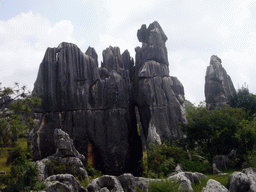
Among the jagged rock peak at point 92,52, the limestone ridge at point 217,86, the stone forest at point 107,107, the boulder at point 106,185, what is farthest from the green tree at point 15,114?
the limestone ridge at point 217,86

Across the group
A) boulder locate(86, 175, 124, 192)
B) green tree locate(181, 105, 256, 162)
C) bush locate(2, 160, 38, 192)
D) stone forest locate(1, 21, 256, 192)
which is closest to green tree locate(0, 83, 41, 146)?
bush locate(2, 160, 38, 192)

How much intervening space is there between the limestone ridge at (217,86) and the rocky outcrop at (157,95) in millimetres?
7422

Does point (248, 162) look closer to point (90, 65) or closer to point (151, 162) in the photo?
point (151, 162)

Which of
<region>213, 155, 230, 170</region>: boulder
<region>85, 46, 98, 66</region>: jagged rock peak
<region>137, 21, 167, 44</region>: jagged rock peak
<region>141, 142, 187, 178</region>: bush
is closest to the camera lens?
<region>213, 155, 230, 170</region>: boulder

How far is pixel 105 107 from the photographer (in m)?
19.2

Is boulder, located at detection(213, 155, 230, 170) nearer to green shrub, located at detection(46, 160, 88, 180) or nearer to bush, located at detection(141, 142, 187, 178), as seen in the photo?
bush, located at detection(141, 142, 187, 178)

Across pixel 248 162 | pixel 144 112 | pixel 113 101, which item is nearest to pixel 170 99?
pixel 144 112

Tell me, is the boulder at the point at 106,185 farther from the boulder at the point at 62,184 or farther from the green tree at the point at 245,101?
the green tree at the point at 245,101

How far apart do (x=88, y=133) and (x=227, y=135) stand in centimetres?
1030

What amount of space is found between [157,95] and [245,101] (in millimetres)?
13720

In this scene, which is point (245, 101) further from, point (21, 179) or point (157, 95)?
point (21, 179)

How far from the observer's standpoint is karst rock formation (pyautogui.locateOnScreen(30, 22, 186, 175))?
17797 millimetres

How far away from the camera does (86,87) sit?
1892 cm

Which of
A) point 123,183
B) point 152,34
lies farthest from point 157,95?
point 123,183
